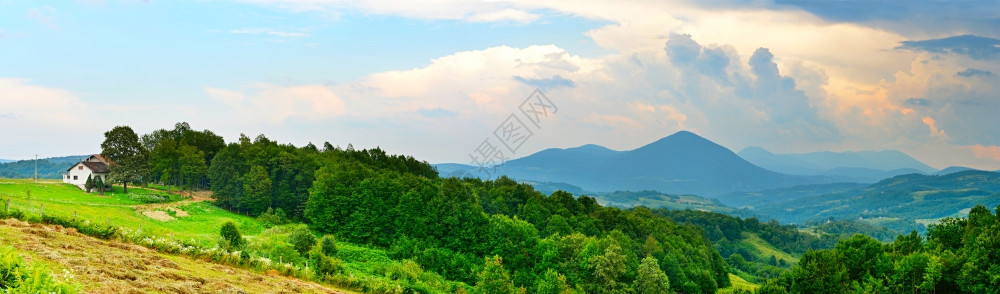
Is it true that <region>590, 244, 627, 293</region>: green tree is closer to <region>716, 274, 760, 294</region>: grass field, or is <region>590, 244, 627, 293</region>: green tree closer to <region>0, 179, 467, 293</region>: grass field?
<region>0, 179, 467, 293</region>: grass field

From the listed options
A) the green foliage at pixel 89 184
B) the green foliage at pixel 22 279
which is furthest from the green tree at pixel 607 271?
the green foliage at pixel 89 184

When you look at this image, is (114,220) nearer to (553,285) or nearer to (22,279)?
(22,279)

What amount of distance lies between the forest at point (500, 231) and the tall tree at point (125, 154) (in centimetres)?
19

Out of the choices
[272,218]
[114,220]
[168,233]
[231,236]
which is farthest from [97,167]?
[231,236]

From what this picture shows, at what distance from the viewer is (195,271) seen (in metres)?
27.7

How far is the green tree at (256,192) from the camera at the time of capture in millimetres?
70875

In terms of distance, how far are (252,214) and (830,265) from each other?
63490 mm

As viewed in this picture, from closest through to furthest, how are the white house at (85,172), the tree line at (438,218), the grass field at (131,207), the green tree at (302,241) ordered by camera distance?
the green tree at (302,241) < the grass field at (131,207) < the tree line at (438,218) < the white house at (85,172)

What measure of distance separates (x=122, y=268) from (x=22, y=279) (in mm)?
8574

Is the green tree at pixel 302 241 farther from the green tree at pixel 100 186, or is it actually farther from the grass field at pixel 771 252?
the grass field at pixel 771 252

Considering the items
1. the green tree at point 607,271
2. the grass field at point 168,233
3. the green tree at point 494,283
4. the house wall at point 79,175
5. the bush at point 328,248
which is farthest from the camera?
the house wall at point 79,175

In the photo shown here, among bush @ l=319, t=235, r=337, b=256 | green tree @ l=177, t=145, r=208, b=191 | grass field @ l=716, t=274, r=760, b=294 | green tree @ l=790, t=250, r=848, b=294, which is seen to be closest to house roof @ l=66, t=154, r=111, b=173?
green tree @ l=177, t=145, r=208, b=191

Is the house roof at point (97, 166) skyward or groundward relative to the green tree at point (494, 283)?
skyward

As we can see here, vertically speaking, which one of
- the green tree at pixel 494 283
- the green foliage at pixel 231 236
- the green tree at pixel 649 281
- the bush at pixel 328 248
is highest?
the green foliage at pixel 231 236
